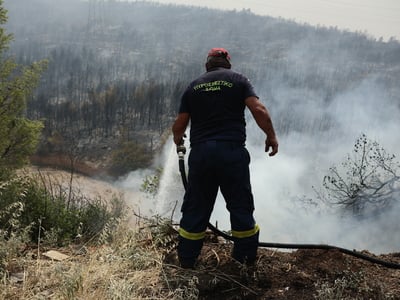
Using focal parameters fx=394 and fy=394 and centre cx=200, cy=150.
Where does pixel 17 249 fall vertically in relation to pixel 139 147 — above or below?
above

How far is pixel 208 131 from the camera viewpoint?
3539 millimetres

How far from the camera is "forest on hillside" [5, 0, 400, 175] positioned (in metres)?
64.5

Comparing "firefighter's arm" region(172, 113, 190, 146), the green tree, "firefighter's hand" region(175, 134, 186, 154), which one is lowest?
the green tree

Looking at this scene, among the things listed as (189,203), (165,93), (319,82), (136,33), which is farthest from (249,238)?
(136,33)

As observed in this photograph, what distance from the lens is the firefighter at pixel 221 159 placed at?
134 inches

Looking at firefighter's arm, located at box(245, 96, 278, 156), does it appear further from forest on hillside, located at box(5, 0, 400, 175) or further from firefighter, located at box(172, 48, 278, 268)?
forest on hillside, located at box(5, 0, 400, 175)

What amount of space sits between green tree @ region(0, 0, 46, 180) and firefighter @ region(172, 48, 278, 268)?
12.4m

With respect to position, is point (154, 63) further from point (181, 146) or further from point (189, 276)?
point (189, 276)

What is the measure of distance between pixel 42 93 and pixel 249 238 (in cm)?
8619

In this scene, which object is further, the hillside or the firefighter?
the firefighter

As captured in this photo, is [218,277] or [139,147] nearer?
[218,277]

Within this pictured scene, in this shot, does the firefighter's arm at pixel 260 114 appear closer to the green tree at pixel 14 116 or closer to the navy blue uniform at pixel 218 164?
the navy blue uniform at pixel 218 164

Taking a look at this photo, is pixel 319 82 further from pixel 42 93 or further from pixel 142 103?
pixel 42 93

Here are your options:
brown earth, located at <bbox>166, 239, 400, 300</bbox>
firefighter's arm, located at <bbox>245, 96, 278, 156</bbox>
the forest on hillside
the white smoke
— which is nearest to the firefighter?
firefighter's arm, located at <bbox>245, 96, 278, 156</bbox>
